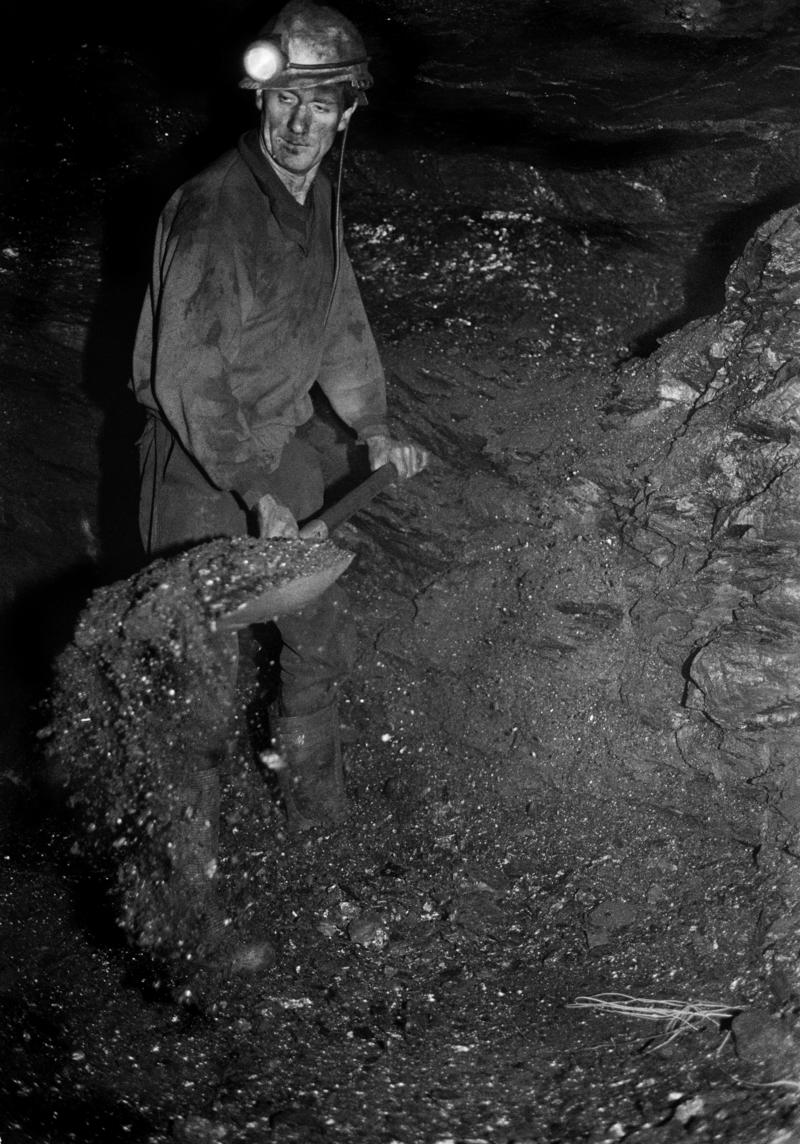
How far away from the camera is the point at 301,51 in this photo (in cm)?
265

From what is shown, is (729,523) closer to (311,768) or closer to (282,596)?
(282,596)

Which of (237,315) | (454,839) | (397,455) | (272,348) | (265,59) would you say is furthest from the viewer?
(454,839)

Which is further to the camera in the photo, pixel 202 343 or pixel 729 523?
pixel 729 523

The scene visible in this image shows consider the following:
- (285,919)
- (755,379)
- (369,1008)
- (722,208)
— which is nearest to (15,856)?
(285,919)

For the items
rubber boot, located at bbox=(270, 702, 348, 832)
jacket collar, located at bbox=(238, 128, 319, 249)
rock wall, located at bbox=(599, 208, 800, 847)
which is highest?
jacket collar, located at bbox=(238, 128, 319, 249)

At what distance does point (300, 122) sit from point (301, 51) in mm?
174

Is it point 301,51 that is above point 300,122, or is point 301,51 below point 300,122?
above

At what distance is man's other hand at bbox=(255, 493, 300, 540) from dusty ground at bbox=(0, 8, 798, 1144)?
1.16m

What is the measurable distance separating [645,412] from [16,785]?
9.88 ft

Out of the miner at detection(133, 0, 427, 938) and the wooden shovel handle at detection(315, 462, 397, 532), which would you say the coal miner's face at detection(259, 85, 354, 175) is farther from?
the wooden shovel handle at detection(315, 462, 397, 532)

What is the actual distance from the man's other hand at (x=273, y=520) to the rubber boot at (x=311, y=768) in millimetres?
818

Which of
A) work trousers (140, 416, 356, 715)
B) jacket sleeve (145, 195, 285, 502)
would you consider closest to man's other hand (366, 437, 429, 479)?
work trousers (140, 416, 356, 715)

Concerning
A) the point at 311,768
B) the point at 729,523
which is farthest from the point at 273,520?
the point at 729,523

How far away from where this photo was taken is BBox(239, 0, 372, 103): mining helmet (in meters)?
2.64
